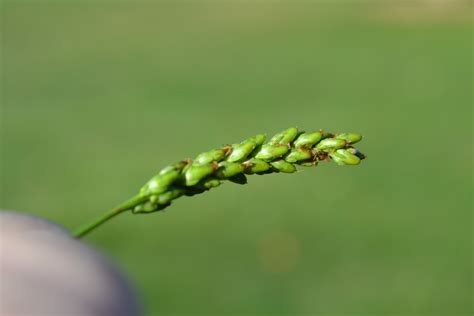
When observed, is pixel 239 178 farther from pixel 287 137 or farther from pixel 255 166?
pixel 287 137

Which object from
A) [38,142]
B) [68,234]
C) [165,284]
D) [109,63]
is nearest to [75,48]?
[109,63]

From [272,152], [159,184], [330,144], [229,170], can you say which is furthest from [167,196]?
[330,144]

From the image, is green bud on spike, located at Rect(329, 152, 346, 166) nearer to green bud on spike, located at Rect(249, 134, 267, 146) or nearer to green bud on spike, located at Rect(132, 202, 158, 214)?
green bud on spike, located at Rect(249, 134, 267, 146)

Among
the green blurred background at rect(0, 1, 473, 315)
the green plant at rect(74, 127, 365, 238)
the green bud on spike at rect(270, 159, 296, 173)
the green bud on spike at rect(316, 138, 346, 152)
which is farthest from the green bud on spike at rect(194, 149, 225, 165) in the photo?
the green blurred background at rect(0, 1, 473, 315)

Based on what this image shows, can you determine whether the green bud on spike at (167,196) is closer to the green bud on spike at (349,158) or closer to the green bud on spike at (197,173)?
the green bud on spike at (197,173)

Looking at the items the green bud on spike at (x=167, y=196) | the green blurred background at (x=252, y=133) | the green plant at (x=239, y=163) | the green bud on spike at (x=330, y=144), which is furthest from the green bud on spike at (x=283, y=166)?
the green blurred background at (x=252, y=133)

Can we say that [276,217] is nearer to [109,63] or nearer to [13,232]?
[13,232]

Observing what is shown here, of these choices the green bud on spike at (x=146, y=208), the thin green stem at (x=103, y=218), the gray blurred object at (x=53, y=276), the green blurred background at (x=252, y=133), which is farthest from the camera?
the green blurred background at (x=252, y=133)
